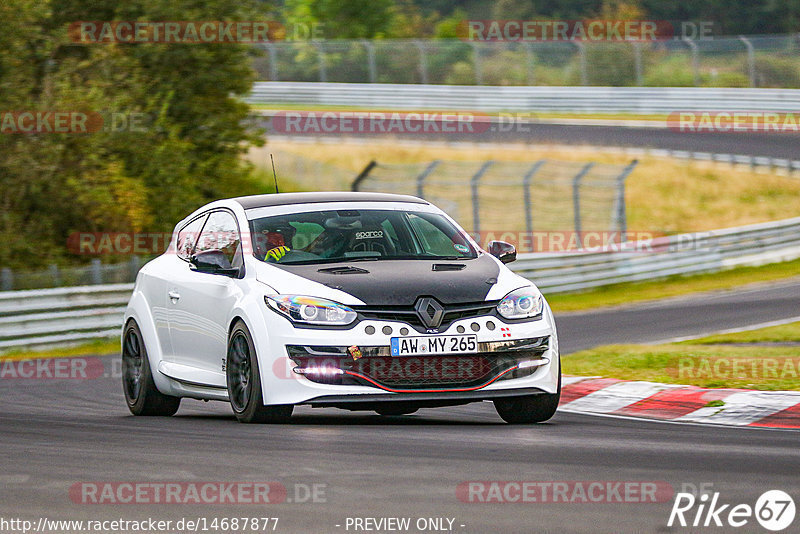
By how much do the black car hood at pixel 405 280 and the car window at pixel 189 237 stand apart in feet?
5.50

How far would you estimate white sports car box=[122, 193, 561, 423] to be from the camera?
27.4 feet

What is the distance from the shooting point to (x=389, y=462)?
271 inches

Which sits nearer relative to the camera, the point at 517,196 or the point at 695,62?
the point at 517,196

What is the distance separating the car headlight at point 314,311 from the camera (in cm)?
836

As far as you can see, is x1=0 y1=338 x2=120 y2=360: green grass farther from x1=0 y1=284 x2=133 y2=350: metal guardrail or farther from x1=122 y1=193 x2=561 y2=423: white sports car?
x1=122 y1=193 x2=561 y2=423: white sports car

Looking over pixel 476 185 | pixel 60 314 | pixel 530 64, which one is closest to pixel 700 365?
pixel 60 314

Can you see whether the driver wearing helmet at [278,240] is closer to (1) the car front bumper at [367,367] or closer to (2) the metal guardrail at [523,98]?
(1) the car front bumper at [367,367]

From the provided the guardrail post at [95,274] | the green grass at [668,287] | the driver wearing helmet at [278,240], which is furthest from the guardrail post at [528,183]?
the driver wearing helmet at [278,240]

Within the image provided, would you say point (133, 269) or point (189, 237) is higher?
point (189, 237)

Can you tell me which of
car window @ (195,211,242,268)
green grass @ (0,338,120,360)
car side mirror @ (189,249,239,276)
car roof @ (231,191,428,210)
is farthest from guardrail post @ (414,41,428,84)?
car side mirror @ (189,249,239,276)

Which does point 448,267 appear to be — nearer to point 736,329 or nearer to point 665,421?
point 665,421

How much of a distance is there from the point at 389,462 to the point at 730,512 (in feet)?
6.41

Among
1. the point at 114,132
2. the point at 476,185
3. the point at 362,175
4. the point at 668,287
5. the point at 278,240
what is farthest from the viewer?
the point at 668,287

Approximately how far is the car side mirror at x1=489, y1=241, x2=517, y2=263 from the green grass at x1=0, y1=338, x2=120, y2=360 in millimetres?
10552
